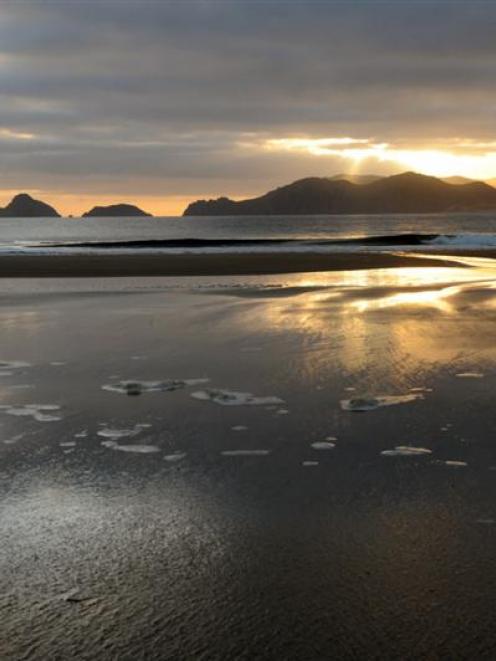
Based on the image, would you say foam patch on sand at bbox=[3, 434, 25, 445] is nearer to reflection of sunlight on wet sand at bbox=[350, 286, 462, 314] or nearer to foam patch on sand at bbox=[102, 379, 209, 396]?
foam patch on sand at bbox=[102, 379, 209, 396]

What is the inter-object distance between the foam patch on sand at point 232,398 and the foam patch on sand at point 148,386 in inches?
14.7

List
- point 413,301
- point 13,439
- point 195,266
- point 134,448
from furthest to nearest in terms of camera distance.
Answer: point 195,266 → point 413,301 → point 13,439 → point 134,448

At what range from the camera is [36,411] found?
6977mm

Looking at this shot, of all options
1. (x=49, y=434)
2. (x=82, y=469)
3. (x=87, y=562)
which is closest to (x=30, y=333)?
(x=49, y=434)

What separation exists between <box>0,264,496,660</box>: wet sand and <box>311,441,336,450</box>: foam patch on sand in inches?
0.6

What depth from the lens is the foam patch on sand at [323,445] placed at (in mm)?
5801

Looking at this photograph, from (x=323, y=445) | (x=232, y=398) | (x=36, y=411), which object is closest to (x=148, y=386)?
(x=232, y=398)

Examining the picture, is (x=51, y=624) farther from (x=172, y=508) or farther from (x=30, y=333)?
(x=30, y=333)

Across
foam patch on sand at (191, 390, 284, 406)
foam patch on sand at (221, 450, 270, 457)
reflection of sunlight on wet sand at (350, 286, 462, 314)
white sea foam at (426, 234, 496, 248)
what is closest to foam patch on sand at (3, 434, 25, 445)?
foam patch on sand at (221, 450, 270, 457)

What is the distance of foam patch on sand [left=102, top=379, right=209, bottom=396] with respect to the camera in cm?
788

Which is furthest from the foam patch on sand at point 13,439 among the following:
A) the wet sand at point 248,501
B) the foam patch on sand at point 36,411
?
the foam patch on sand at point 36,411

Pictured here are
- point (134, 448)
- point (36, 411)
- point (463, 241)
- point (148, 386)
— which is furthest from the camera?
point (463, 241)

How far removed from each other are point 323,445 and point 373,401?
4.97 ft

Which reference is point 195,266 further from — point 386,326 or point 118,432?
point 118,432
